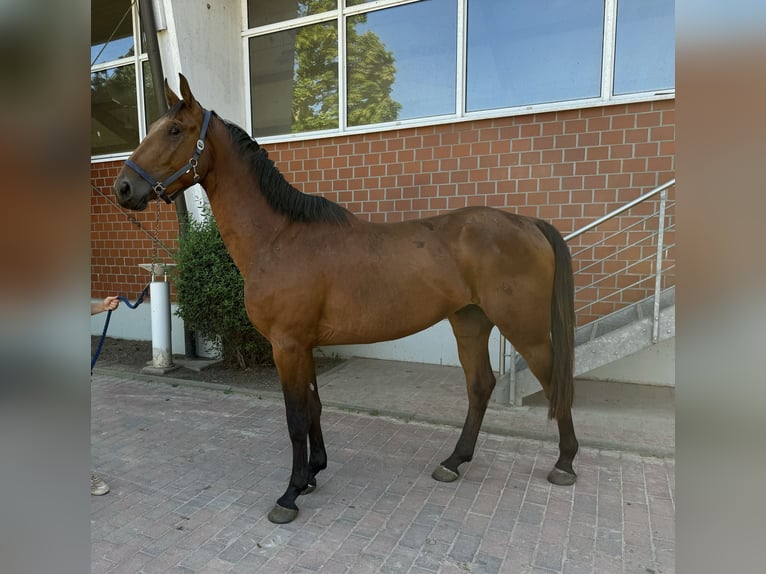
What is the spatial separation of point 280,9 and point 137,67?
93.4 inches

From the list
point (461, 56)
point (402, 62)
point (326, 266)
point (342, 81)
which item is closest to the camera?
point (326, 266)

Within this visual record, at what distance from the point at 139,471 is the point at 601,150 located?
15.7ft

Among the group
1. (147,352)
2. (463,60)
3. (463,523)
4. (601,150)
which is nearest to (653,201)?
(601,150)

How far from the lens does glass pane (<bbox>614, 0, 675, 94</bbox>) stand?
13.9ft

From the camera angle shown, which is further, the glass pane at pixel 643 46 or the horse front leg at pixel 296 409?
the glass pane at pixel 643 46

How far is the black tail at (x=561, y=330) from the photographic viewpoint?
2.65 m

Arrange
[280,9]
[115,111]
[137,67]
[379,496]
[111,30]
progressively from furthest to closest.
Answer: [115,111], [111,30], [137,67], [280,9], [379,496]

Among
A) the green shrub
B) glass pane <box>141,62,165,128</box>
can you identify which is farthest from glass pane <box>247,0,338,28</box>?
the green shrub

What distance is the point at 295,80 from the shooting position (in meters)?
5.91

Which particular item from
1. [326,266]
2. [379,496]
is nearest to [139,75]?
[326,266]

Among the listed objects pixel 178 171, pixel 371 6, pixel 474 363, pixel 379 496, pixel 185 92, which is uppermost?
pixel 371 6

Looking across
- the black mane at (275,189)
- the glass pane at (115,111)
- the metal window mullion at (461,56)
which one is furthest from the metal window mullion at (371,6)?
the black mane at (275,189)

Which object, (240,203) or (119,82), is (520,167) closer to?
(240,203)

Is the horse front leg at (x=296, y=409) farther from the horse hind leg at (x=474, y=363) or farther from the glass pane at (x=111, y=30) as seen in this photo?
the glass pane at (x=111, y=30)
